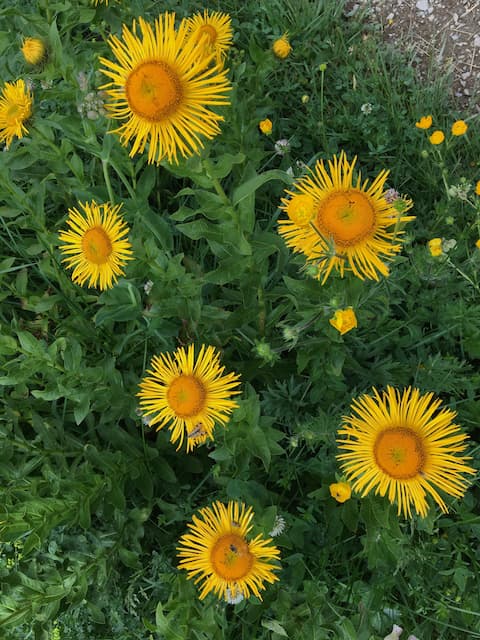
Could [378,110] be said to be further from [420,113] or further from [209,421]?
[209,421]

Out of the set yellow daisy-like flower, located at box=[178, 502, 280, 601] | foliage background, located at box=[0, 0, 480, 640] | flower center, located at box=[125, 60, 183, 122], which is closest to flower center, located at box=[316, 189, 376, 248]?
foliage background, located at box=[0, 0, 480, 640]

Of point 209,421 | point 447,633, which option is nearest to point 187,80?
point 209,421

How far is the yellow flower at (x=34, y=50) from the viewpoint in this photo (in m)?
1.85

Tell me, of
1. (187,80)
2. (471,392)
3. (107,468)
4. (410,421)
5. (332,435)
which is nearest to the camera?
(187,80)

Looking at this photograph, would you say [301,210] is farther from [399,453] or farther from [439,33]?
[439,33]

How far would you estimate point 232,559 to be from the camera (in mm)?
1631

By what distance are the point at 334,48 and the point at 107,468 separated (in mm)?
2297

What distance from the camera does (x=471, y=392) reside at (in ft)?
6.93

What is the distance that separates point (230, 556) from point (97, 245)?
105 cm

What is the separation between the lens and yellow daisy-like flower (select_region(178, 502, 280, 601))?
163 centimetres

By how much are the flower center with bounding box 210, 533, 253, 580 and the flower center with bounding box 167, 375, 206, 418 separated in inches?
15.4

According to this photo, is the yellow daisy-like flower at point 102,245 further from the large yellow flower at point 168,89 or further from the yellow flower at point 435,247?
the yellow flower at point 435,247

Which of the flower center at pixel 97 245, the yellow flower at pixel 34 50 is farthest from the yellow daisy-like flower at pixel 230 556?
the yellow flower at pixel 34 50

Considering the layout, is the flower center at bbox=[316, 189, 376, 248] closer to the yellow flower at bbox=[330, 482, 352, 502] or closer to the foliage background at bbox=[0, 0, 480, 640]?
the foliage background at bbox=[0, 0, 480, 640]
